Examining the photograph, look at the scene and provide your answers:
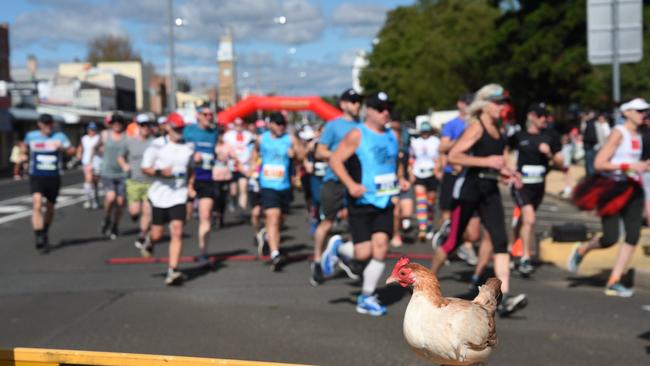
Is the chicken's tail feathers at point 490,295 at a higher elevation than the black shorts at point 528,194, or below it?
higher

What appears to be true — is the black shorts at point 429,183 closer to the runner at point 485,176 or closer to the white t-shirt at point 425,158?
the white t-shirt at point 425,158

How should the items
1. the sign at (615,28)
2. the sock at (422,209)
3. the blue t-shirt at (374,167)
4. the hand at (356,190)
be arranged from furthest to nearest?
the sock at (422,209) → the sign at (615,28) → the blue t-shirt at (374,167) → the hand at (356,190)

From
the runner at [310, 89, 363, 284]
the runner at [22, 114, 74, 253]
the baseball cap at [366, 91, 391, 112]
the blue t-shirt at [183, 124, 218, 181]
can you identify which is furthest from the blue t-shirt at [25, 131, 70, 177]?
the baseball cap at [366, 91, 391, 112]

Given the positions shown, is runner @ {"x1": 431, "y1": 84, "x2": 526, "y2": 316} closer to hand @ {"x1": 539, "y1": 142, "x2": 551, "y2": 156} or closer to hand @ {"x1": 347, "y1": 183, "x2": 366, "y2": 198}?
hand @ {"x1": 347, "y1": 183, "x2": 366, "y2": 198}

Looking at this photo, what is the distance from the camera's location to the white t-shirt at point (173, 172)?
9.37m

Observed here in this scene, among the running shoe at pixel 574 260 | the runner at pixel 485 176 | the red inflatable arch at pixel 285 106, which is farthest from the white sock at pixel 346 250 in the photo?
the red inflatable arch at pixel 285 106

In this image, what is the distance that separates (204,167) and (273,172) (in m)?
1.35

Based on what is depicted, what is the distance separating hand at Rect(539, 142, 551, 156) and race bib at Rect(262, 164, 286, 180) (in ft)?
9.59

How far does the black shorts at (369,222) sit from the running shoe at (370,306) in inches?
19.0

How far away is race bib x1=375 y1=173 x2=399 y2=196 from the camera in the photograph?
24.5 feet

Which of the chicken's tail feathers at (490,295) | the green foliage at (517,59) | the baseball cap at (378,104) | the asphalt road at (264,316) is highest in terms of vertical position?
the green foliage at (517,59)

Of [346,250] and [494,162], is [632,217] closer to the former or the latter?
[494,162]

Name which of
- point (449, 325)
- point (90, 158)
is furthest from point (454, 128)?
point (90, 158)

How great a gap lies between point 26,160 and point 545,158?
727 centimetres
